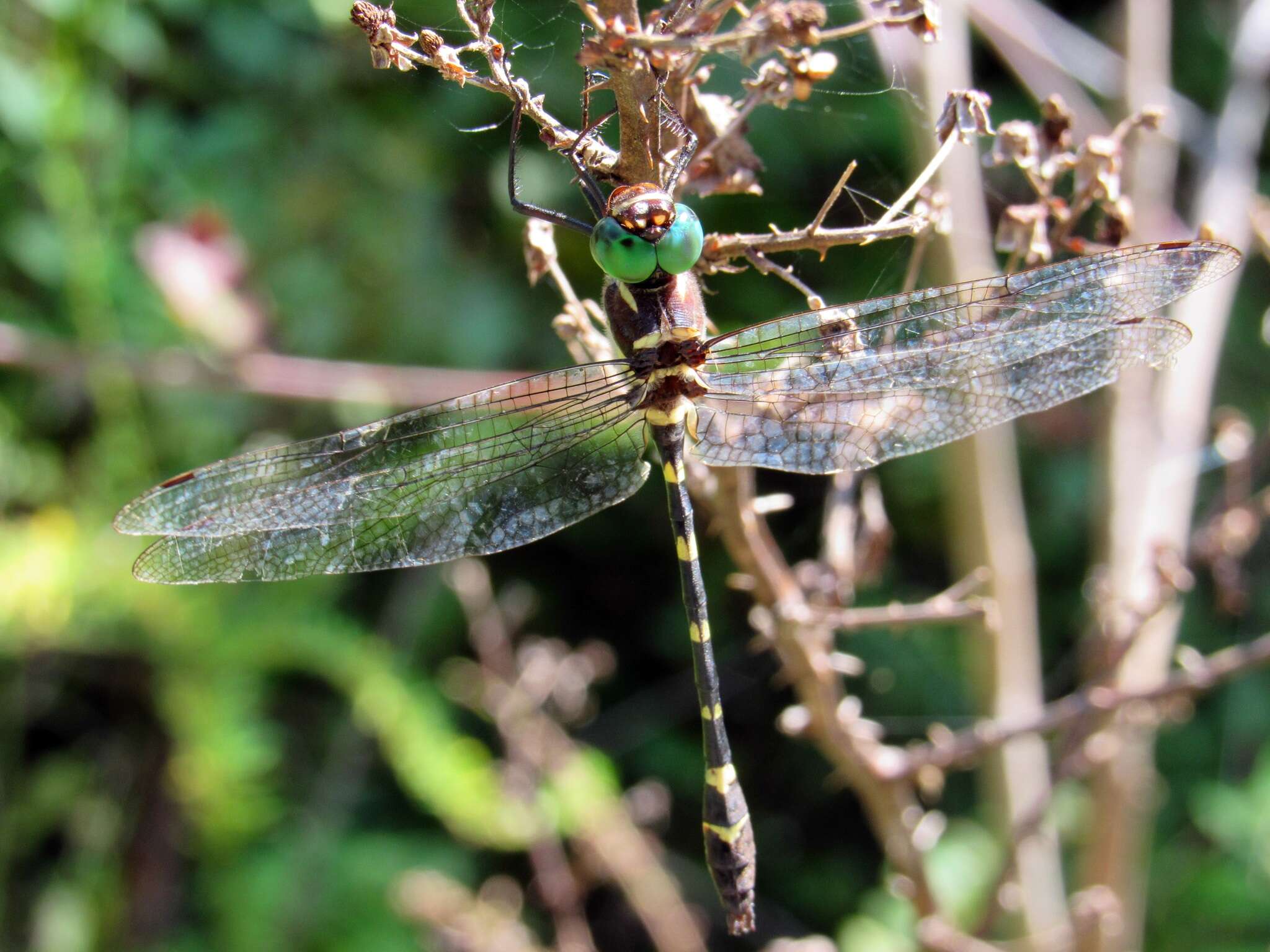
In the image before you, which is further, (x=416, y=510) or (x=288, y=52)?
(x=288, y=52)

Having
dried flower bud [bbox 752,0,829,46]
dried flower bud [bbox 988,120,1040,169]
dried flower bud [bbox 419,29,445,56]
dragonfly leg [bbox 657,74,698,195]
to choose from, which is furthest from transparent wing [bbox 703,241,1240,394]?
dried flower bud [bbox 419,29,445,56]

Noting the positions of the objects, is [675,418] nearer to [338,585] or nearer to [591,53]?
[591,53]

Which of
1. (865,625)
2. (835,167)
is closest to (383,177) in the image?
(835,167)

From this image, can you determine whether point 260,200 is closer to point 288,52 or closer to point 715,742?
point 288,52

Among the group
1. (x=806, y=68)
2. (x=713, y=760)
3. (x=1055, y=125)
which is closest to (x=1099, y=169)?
(x=1055, y=125)

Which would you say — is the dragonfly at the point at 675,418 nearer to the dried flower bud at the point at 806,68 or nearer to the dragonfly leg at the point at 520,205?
the dragonfly leg at the point at 520,205

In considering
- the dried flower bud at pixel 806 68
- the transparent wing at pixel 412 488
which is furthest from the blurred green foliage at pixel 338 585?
the dried flower bud at pixel 806 68
